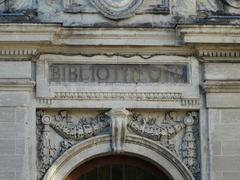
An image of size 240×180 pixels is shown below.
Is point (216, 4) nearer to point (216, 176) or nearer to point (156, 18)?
point (156, 18)

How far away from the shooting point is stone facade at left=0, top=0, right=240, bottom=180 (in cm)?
1184

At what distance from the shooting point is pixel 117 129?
11.9m

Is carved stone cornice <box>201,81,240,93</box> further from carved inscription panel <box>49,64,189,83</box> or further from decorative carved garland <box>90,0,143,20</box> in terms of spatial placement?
decorative carved garland <box>90,0,143,20</box>

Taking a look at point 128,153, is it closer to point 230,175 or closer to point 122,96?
point 122,96

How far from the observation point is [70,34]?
1200cm

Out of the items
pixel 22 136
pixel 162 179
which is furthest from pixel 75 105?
pixel 162 179

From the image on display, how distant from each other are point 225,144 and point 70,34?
8.61 feet

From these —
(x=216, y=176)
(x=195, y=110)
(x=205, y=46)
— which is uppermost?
(x=205, y=46)

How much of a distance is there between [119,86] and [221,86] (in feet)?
4.64

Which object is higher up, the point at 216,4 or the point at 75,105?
the point at 216,4

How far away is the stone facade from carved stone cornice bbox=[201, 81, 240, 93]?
0.05 feet

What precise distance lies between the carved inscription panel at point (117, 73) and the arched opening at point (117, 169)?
112 centimetres

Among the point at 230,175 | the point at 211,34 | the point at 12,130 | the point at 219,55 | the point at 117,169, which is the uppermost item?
the point at 211,34

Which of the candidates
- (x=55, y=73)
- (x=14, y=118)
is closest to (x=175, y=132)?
(x=55, y=73)
